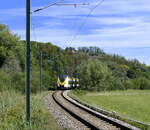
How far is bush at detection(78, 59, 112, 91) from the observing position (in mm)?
74250

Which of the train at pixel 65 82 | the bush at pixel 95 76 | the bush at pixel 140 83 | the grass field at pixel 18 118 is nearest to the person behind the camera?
the grass field at pixel 18 118

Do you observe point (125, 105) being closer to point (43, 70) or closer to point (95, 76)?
point (95, 76)

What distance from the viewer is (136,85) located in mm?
100000

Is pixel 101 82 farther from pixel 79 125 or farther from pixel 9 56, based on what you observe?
pixel 79 125

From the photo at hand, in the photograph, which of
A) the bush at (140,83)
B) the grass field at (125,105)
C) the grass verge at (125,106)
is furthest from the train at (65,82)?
the grass verge at (125,106)

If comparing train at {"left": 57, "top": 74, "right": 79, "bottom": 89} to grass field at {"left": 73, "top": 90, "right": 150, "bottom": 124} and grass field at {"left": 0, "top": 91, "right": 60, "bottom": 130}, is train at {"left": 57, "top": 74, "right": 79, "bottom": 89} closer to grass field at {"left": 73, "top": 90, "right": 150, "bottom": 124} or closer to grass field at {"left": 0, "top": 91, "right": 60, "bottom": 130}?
grass field at {"left": 73, "top": 90, "right": 150, "bottom": 124}

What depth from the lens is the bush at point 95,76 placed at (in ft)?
244

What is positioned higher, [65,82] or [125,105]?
[65,82]

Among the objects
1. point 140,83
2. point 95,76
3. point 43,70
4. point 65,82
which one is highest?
point 43,70

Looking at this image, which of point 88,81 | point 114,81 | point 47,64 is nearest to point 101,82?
point 88,81

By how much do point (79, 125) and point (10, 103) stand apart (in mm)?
5799

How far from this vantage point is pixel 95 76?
74.2 metres

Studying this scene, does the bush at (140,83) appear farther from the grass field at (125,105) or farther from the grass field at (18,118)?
the grass field at (18,118)

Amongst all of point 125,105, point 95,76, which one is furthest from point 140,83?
point 125,105
